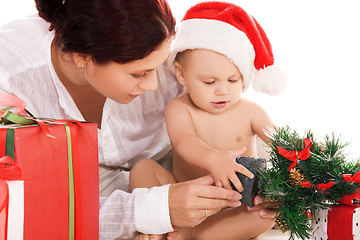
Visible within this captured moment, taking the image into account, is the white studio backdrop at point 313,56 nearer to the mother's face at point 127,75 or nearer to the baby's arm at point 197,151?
the baby's arm at point 197,151

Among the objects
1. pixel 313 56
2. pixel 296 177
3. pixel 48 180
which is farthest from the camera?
pixel 313 56

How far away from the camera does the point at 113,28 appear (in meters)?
1.06

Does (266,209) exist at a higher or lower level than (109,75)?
lower

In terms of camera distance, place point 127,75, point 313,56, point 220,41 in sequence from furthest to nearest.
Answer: point 313,56 → point 220,41 → point 127,75

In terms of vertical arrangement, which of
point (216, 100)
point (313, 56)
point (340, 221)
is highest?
point (313, 56)

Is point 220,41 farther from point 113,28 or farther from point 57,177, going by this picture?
point 57,177

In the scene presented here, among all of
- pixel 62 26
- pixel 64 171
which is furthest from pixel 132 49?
pixel 64 171

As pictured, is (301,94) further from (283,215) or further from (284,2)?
(283,215)

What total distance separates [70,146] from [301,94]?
1.29 metres

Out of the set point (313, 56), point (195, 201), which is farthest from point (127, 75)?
point (313, 56)

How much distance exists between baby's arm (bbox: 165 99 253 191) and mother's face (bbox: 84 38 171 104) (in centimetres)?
19

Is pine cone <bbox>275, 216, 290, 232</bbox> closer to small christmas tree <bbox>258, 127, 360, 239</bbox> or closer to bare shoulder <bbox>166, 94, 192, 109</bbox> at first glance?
small christmas tree <bbox>258, 127, 360, 239</bbox>

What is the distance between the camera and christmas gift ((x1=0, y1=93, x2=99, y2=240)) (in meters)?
0.85

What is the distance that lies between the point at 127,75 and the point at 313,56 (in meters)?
1.07
